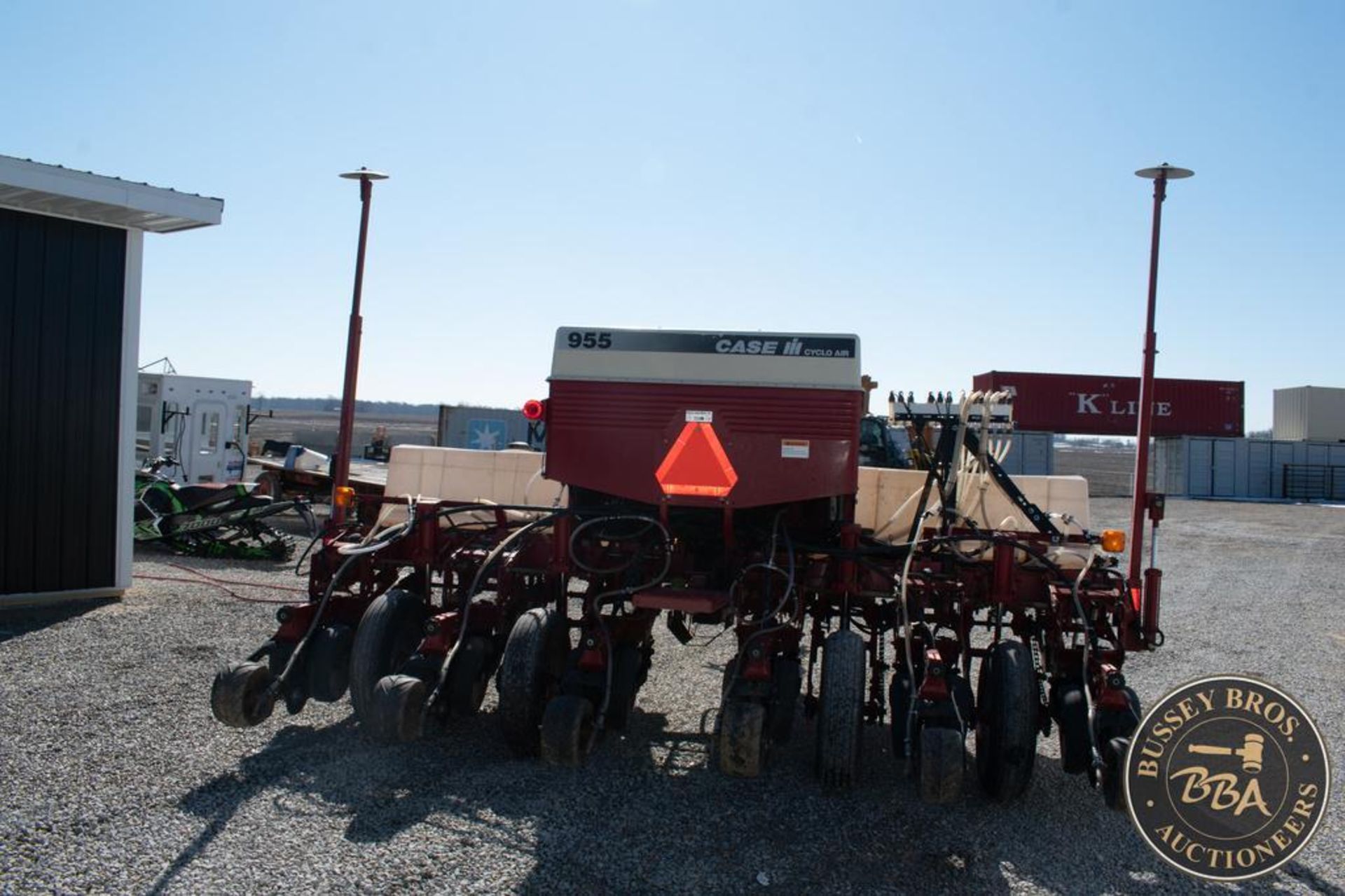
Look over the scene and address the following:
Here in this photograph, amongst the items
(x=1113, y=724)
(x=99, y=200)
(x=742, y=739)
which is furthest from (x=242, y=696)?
(x=99, y=200)

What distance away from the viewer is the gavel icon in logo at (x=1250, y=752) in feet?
13.3

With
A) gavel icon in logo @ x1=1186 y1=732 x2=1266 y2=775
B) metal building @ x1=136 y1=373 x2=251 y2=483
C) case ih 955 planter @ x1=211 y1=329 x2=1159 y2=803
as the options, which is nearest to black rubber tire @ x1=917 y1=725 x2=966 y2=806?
case ih 955 planter @ x1=211 y1=329 x2=1159 y2=803

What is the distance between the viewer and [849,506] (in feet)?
22.0

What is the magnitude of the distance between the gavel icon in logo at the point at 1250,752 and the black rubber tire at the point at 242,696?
185 inches

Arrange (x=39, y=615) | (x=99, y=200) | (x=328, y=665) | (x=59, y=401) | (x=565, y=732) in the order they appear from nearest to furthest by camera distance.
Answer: (x=565, y=732)
(x=328, y=665)
(x=39, y=615)
(x=99, y=200)
(x=59, y=401)

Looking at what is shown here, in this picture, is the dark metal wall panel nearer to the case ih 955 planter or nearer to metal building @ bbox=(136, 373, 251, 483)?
the case ih 955 planter

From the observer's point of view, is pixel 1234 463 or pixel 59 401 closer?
pixel 59 401

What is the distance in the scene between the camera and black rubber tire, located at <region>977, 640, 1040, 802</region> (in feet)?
18.1

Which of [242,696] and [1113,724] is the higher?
[1113,724]

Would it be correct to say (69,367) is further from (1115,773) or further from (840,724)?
(1115,773)

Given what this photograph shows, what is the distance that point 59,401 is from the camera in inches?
406

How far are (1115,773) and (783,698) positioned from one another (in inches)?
67.6

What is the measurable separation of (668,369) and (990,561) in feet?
7.49

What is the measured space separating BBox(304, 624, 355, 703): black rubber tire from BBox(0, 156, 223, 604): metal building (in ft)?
17.5
